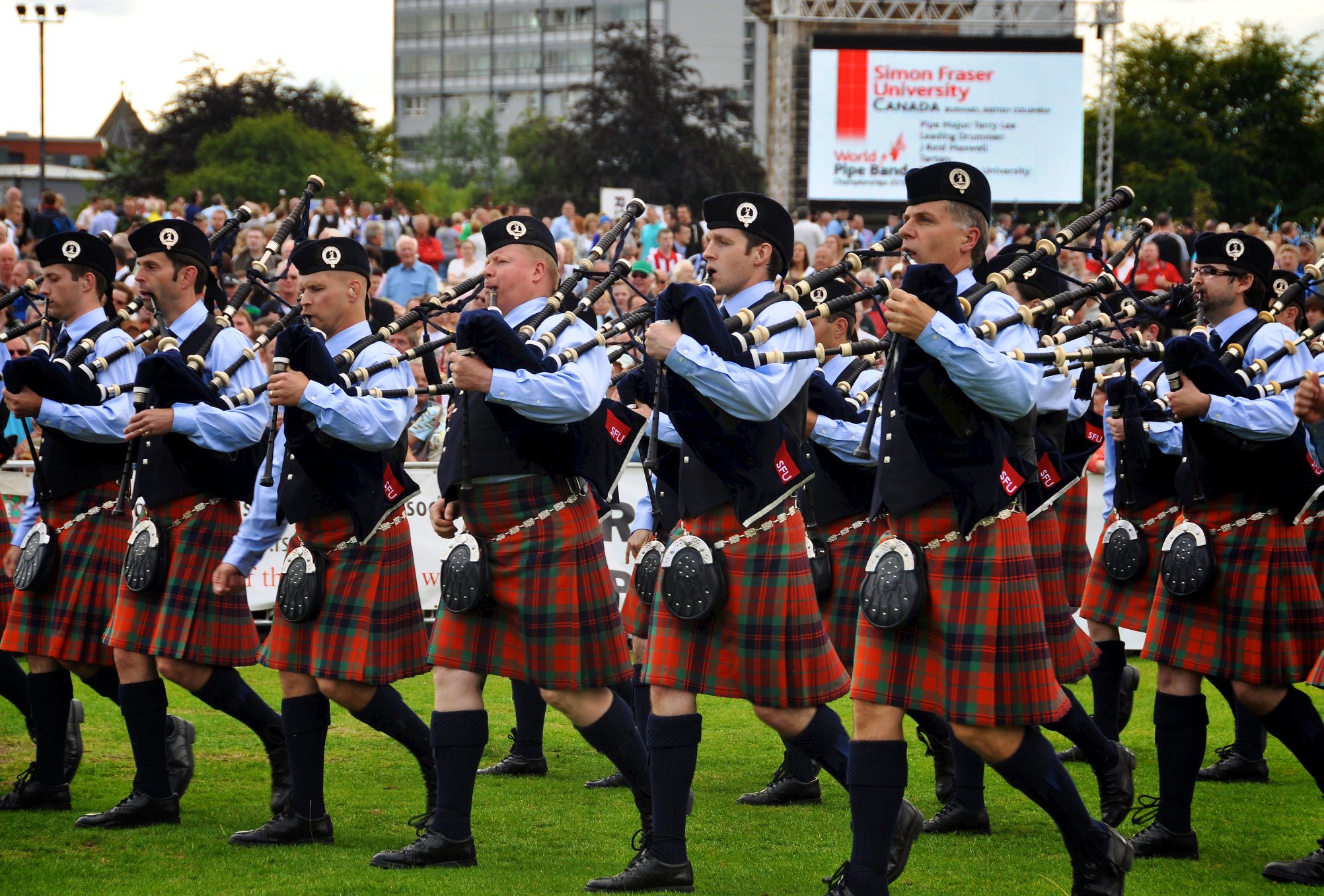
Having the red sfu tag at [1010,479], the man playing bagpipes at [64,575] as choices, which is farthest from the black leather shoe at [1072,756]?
the man playing bagpipes at [64,575]

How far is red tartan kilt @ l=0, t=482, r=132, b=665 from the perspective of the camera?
5.33 meters

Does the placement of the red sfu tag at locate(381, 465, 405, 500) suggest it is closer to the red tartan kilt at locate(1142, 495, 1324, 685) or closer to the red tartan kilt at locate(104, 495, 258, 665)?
the red tartan kilt at locate(104, 495, 258, 665)

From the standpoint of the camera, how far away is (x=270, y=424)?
5.05 metres

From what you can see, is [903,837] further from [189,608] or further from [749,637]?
[189,608]

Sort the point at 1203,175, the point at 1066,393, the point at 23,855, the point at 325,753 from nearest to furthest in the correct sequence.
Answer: the point at 23,855 → the point at 1066,393 → the point at 325,753 → the point at 1203,175

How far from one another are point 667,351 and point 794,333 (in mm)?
417

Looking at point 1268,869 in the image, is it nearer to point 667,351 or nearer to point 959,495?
point 959,495

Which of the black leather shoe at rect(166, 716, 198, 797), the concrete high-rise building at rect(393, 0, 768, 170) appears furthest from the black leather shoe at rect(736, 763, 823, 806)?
the concrete high-rise building at rect(393, 0, 768, 170)

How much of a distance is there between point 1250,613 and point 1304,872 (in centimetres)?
75

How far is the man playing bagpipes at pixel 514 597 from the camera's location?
175 inches

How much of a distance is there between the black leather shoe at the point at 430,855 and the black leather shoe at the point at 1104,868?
5.70 feet

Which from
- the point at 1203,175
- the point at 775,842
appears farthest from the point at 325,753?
the point at 1203,175

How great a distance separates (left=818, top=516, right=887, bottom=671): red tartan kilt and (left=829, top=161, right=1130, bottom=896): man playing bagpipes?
168cm

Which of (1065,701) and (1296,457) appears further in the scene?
(1296,457)
